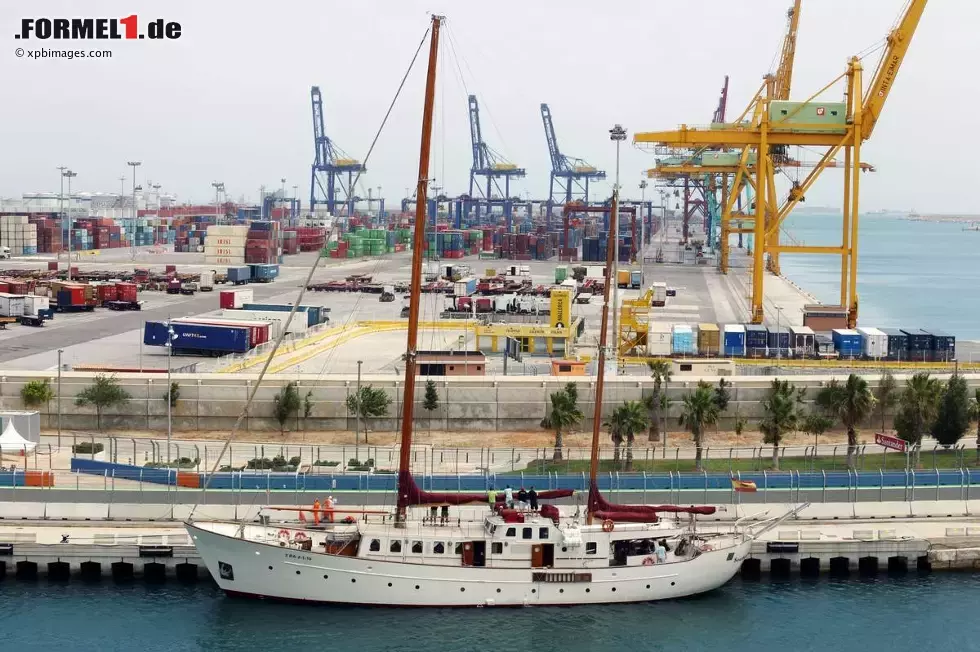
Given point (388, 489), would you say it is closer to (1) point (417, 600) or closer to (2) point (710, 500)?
(1) point (417, 600)

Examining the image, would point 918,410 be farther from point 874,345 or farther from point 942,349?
point 942,349

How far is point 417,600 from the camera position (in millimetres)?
28172

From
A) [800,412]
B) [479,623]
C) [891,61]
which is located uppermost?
[891,61]

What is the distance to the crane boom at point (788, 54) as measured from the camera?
109 meters

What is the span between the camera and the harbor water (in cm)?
2656

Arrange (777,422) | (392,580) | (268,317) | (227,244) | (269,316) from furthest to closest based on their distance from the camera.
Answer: (227,244) → (269,316) → (268,317) → (777,422) → (392,580)

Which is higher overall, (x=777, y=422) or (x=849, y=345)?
(x=849, y=345)

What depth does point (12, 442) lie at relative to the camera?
3738 centimetres

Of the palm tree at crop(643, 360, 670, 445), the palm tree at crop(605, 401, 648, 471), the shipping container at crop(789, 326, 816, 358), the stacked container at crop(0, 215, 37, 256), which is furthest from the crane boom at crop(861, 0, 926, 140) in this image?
the stacked container at crop(0, 215, 37, 256)

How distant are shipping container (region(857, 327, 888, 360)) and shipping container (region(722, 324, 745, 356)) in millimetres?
5192

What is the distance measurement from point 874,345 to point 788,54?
58.3m

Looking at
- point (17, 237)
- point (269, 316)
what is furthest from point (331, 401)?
point (17, 237)

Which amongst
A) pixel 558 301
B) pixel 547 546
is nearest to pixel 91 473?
pixel 547 546

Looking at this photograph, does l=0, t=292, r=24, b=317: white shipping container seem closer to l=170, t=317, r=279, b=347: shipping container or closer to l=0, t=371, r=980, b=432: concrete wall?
l=170, t=317, r=279, b=347: shipping container
